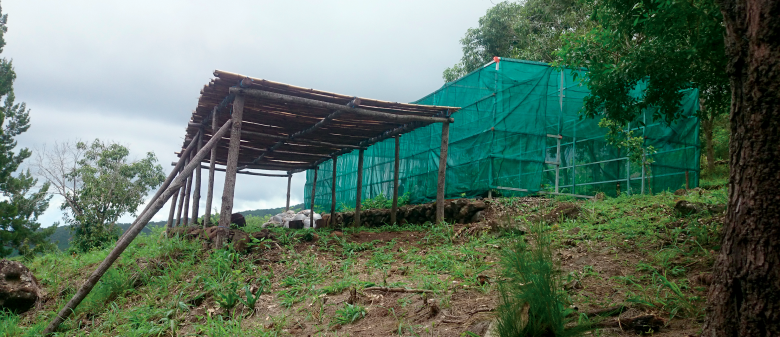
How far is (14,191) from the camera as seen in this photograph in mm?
23219

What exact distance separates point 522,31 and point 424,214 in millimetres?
10929

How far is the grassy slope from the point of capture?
11.7ft

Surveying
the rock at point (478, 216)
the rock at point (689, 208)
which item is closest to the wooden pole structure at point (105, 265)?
the rock at point (478, 216)

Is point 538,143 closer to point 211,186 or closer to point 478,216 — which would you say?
point 478,216

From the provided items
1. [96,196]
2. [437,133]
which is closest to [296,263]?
[437,133]

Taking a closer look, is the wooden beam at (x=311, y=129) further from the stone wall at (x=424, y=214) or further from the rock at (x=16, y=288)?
the rock at (x=16, y=288)

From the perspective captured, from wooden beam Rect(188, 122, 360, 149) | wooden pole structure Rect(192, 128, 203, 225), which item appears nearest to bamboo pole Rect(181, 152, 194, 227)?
wooden pole structure Rect(192, 128, 203, 225)

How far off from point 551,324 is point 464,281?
1.70 metres

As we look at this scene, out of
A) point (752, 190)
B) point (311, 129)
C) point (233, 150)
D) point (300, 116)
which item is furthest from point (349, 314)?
point (311, 129)

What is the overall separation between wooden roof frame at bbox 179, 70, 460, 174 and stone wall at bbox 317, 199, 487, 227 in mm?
1762

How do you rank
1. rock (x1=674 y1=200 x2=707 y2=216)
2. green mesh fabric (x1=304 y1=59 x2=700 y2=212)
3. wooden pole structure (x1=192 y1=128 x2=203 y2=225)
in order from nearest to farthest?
1. rock (x1=674 y1=200 x2=707 y2=216)
2. wooden pole structure (x1=192 y1=128 x2=203 y2=225)
3. green mesh fabric (x1=304 y1=59 x2=700 y2=212)

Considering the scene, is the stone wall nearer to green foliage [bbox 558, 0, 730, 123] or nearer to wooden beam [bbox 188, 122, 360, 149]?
wooden beam [bbox 188, 122, 360, 149]

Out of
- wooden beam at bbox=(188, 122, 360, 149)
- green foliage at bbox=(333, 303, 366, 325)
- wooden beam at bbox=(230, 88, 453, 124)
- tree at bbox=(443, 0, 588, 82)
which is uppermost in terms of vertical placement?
tree at bbox=(443, 0, 588, 82)

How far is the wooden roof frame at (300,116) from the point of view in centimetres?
732
